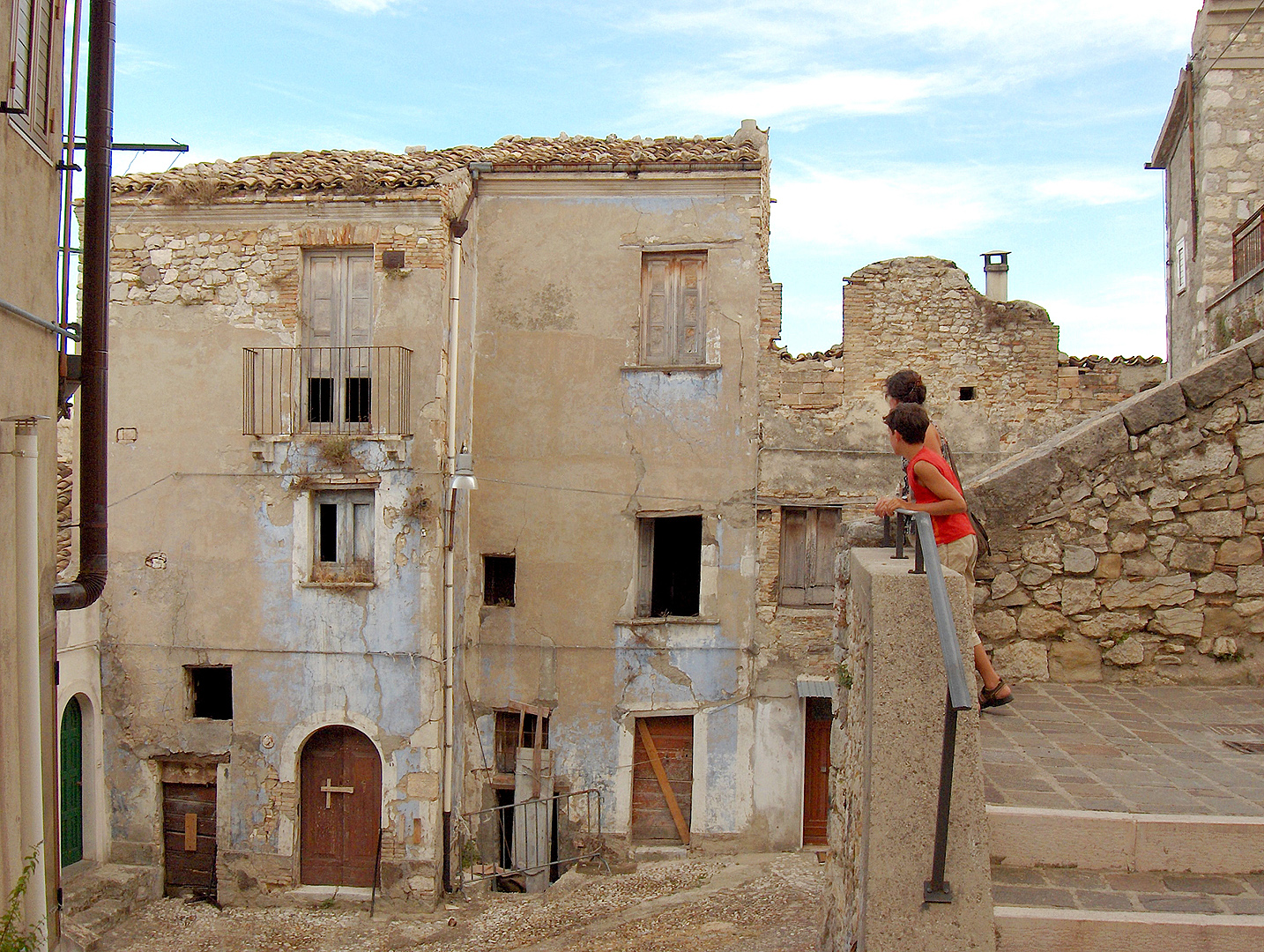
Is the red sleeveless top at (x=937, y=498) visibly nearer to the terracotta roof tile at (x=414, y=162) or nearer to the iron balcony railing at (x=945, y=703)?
the iron balcony railing at (x=945, y=703)

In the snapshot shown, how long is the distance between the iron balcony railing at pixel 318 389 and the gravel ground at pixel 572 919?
238 inches

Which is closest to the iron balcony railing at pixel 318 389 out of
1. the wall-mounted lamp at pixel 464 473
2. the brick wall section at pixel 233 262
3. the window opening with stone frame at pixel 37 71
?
the brick wall section at pixel 233 262

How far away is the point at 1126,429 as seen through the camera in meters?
6.07

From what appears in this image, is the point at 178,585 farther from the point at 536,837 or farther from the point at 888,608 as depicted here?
the point at 888,608

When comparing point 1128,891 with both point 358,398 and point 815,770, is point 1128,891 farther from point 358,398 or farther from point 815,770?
Result: point 358,398

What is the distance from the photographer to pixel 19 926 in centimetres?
588

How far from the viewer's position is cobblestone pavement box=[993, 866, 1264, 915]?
3589 millimetres

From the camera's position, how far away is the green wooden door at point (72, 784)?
12695 mm

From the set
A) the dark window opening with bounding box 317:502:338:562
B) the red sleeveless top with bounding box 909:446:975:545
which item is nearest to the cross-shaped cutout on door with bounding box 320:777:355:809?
the dark window opening with bounding box 317:502:338:562

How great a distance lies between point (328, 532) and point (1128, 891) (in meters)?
11.2

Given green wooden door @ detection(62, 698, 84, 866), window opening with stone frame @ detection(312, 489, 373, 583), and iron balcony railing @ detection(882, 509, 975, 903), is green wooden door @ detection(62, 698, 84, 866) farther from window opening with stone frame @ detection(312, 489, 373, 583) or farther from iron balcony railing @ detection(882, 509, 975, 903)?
iron balcony railing @ detection(882, 509, 975, 903)

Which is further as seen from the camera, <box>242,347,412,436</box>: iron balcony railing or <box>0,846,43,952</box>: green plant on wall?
<box>242,347,412,436</box>: iron balcony railing

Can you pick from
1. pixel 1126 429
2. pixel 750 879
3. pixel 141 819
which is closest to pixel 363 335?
pixel 141 819

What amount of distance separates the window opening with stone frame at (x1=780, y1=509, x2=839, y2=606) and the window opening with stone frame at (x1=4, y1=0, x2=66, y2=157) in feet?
31.3
